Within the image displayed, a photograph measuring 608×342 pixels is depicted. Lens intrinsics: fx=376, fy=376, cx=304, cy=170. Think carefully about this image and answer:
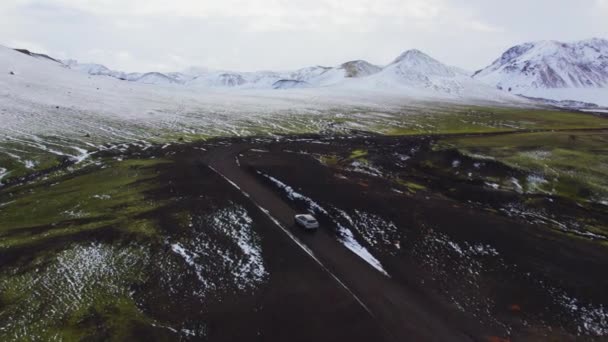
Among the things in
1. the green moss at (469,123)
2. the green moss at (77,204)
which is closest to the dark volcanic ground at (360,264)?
the green moss at (77,204)

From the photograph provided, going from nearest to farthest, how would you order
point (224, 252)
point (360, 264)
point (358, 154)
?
point (360, 264), point (224, 252), point (358, 154)

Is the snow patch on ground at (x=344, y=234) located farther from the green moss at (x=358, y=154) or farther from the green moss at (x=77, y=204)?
the green moss at (x=358, y=154)

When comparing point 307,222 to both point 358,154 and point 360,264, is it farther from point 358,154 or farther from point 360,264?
point 358,154

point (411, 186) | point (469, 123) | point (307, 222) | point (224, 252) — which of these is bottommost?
point (224, 252)

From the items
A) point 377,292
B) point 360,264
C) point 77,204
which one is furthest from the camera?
point 77,204

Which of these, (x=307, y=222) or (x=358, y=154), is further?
(x=358, y=154)

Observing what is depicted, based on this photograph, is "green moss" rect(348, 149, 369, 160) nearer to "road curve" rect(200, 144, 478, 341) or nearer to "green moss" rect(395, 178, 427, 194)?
Result: "green moss" rect(395, 178, 427, 194)

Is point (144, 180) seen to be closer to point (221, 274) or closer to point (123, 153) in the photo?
point (123, 153)

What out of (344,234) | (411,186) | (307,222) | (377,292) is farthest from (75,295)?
(411,186)
